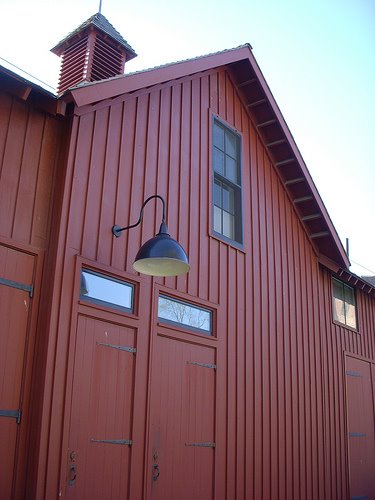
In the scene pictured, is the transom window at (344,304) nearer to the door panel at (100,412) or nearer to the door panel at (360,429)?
the door panel at (360,429)

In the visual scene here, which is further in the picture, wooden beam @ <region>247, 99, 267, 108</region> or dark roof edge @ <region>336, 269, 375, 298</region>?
dark roof edge @ <region>336, 269, 375, 298</region>

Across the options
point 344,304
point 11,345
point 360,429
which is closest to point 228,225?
point 344,304

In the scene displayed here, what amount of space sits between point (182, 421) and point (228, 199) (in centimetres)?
372

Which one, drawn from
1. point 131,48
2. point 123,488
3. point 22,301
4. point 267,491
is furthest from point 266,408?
point 131,48

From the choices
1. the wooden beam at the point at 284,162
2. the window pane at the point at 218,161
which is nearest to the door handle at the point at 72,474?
the window pane at the point at 218,161

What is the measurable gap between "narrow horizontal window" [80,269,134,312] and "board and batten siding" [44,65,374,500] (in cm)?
20

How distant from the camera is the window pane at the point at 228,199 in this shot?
380 inches

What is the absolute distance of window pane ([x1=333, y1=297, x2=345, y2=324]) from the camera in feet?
39.4

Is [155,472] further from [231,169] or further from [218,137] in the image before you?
[218,137]

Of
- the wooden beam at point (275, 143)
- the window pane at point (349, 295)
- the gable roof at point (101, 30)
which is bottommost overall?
the window pane at point (349, 295)

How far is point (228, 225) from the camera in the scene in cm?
954

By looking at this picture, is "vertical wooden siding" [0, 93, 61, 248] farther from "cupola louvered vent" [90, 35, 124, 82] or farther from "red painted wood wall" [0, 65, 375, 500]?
"cupola louvered vent" [90, 35, 124, 82]

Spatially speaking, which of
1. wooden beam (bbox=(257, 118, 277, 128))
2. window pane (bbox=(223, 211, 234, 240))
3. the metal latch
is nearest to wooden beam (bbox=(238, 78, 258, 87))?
wooden beam (bbox=(257, 118, 277, 128))

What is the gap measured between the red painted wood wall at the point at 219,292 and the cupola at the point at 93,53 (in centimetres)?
103
